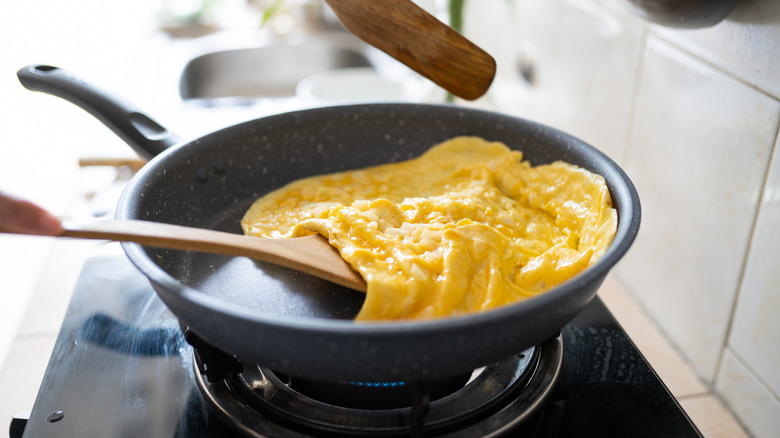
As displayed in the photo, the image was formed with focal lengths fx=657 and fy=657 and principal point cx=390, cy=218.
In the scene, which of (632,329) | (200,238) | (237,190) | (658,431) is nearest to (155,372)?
(200,238)

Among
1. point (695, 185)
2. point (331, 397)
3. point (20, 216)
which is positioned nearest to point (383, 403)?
point (331, 397)

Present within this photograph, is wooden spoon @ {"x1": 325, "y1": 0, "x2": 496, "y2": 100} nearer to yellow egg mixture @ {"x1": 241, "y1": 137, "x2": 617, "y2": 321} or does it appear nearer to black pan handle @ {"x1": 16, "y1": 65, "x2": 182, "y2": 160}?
yellow egg mixture @ {"x1": 241, "y1": 137, "x2": 617, "y2": 321}

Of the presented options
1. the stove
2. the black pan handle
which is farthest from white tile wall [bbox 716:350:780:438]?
the black pan handle

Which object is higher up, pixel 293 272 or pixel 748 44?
pixel 748 44

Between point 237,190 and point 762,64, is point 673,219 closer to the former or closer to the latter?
point 762,64

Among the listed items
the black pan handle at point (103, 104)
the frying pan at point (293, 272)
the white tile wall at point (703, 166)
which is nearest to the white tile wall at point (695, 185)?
the white tile wall at point (703, 166)

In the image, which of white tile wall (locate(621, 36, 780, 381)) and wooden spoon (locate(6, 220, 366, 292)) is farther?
white tile wall (locate(621, 36, 780, 381))

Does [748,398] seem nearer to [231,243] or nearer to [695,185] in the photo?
[695,185]
